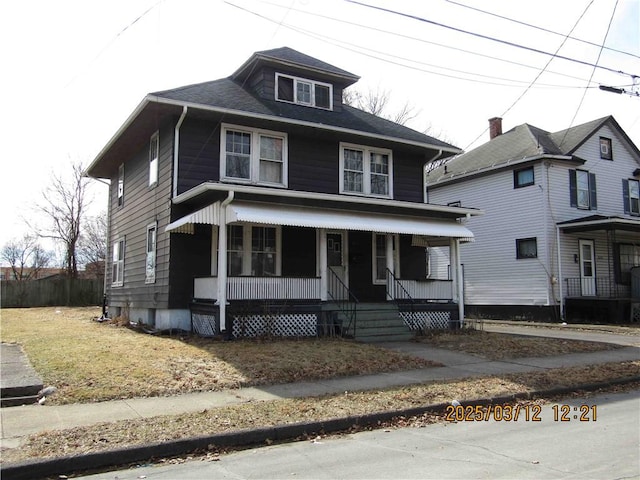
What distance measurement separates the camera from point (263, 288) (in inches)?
549

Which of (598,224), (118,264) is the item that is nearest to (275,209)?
(118,264)

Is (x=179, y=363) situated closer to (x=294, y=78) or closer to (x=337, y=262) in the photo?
(x=337, y=262)

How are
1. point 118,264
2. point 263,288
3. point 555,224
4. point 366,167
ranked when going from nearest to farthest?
1. point 263,288
2. point 366,167
3. point 118,264
4. point 555,224

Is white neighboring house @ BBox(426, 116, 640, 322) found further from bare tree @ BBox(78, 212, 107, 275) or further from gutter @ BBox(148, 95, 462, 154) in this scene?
bare tree @ BBox(78, 212, 107, 275)

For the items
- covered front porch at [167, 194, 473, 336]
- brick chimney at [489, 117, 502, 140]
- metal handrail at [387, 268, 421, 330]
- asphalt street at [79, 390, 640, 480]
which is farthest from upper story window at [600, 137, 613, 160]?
asphalt street at [79, 390, 640, 480]

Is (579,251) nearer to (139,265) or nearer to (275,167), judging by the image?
(275,167)

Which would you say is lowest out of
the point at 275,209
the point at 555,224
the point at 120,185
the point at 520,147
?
the point at 275,209

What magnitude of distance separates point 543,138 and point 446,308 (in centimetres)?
1256

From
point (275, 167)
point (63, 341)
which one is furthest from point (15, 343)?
point (275, 167)

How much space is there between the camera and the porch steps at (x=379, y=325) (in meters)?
14.0

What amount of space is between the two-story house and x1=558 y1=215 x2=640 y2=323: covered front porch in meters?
7.41

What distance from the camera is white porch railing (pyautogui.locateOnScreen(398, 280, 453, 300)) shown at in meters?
16.4

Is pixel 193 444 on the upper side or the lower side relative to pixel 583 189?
lower

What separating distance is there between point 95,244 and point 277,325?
40.8 meters
